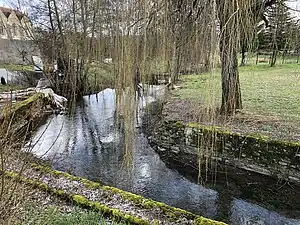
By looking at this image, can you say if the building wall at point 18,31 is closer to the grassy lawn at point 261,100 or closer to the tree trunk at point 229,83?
the grassy lawn at point 261,100

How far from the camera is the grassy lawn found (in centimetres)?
406

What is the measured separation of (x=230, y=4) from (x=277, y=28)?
1.82 metres

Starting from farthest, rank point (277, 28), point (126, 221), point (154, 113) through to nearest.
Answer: point (154, 113) < point (277, 28) < point (126, 221)

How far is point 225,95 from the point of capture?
6594 mm

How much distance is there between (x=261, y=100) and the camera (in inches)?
378

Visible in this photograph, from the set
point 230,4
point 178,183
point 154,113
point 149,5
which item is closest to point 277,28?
point 230,4

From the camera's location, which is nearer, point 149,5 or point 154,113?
point 149,5

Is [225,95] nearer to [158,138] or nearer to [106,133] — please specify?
[158,138]

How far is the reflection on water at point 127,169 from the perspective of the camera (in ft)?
16.2

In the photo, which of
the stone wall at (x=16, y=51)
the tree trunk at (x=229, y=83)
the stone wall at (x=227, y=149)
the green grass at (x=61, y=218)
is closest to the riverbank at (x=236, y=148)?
the stone wall at (x=227, y=149)

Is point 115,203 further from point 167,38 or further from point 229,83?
point 229,83

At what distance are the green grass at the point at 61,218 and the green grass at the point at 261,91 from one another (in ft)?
6.71

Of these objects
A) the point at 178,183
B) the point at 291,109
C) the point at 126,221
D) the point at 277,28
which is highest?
the point at 277,28

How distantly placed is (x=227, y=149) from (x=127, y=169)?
7.43 feet
